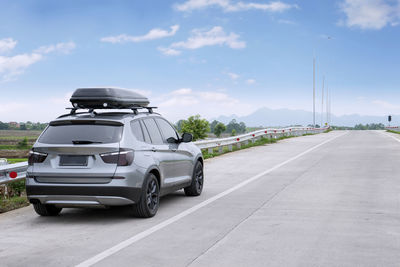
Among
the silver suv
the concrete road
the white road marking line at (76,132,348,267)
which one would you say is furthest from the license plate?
the white road marking line at (76,132,348,267)

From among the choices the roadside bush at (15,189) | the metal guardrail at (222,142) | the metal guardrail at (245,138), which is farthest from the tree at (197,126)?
the roadside bush at (15,189)

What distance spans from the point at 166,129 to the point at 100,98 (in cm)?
165

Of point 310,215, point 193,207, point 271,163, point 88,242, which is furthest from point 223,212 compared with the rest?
point 271,163

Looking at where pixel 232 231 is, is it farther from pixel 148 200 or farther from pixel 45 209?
pixel 45 209

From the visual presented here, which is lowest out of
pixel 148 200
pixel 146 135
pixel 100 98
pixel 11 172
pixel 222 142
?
pixel 148 200

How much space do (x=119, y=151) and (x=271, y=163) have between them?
10549 mm

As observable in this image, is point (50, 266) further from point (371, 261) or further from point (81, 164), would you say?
point (371, 261)

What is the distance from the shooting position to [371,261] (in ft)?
17.4

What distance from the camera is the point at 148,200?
25.8ft

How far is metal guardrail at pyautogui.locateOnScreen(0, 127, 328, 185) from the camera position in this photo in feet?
Answer: 30.3

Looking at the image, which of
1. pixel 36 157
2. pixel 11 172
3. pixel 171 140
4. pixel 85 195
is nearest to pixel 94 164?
pixel 85 195

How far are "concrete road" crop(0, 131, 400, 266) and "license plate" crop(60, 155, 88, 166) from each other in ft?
2.94

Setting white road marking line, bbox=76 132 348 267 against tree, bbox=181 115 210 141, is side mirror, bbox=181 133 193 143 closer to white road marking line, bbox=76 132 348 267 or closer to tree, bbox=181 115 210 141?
white road marking line, bbox=76 132 348 267

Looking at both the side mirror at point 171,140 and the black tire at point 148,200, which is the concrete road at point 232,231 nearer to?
the black tire at point 148,200
